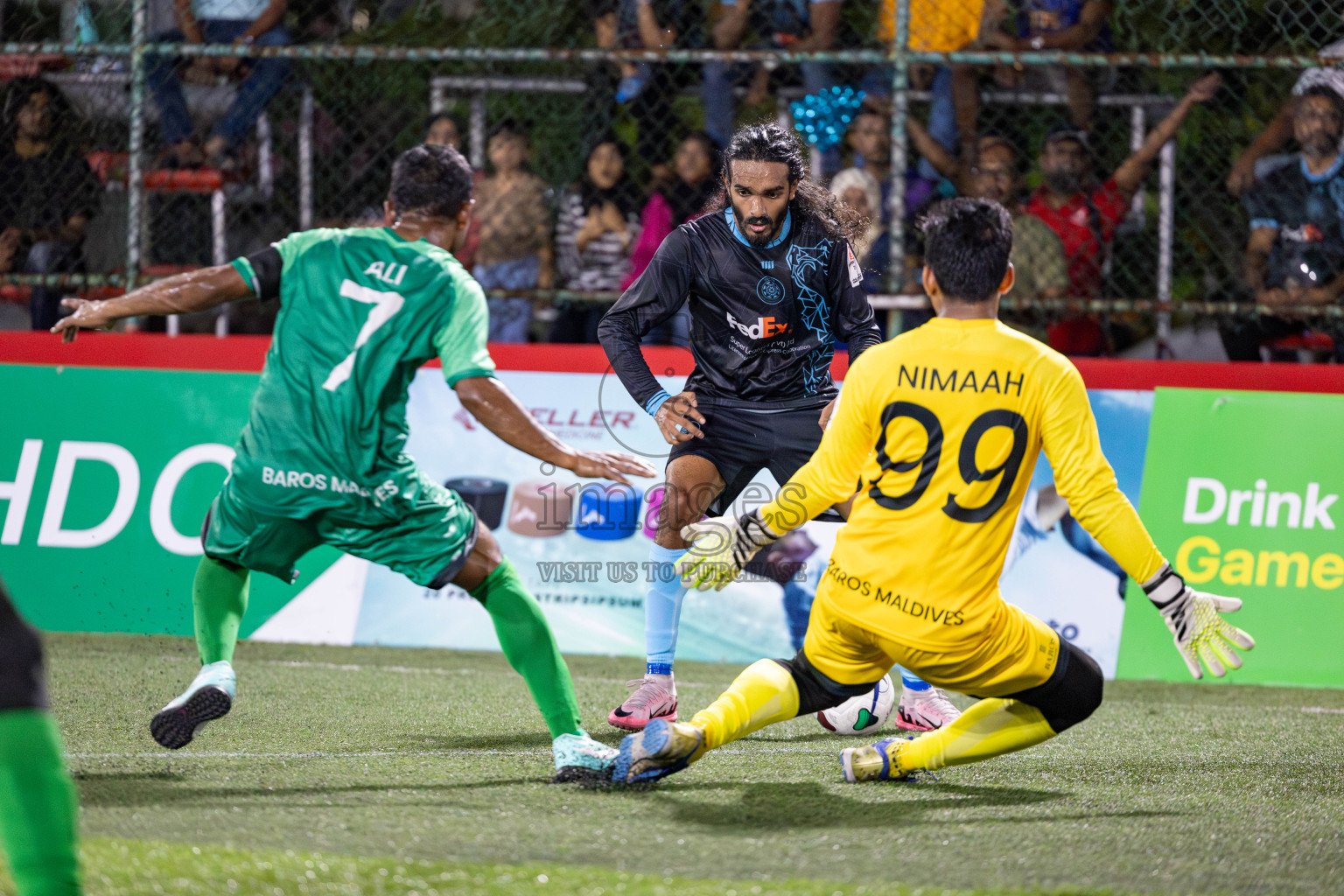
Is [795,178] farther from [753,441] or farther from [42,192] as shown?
[42,192]

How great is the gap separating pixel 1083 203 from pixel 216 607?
5339 millimetres

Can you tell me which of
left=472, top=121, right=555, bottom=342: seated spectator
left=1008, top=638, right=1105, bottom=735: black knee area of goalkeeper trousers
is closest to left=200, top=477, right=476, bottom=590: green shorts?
left=1008, top=638, right=1105, bottom=735: black knee area of goalkeeper trousers

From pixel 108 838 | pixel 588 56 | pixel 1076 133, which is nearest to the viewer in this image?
pixel 108 838

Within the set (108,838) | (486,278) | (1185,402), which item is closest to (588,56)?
(486,278)

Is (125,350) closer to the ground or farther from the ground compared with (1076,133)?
closer to the ground

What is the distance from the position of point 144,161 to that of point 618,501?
10.9 ft

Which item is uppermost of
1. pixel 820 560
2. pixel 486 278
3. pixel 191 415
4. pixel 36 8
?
pixel 36 8

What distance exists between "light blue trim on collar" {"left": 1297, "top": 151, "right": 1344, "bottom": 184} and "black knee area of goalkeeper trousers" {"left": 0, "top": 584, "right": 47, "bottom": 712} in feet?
22.0

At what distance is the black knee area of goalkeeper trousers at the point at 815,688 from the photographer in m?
3.51

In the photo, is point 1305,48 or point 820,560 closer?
point 820,560

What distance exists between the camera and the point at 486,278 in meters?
7.73

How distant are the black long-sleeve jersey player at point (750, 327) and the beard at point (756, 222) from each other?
0.03 metres

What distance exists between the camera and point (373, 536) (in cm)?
373

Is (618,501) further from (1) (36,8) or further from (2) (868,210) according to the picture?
(1) (36,8)
